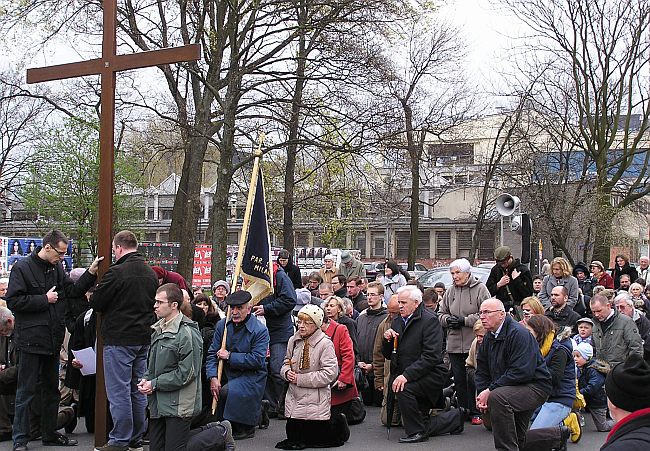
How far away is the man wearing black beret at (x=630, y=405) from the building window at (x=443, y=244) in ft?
198

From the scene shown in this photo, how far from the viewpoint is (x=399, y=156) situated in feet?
72.5

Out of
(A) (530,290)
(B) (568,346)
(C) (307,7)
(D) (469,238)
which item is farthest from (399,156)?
(D) (469,238)

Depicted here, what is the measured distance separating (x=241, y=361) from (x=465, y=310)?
3.10 metres

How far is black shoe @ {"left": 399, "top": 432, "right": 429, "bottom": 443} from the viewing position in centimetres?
934

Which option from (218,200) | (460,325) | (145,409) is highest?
(218,200)

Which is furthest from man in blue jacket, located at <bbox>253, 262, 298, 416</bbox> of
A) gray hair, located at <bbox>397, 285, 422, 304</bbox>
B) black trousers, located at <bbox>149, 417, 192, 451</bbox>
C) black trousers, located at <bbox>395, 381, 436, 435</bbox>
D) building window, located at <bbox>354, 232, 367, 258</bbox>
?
building window, located at <bbox>354, 232, 367, 258</bbox>

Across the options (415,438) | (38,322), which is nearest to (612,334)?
(415,438)

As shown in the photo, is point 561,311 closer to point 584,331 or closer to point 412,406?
point 584,331

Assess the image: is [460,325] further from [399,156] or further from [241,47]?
[241,47]

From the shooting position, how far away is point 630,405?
361 cm

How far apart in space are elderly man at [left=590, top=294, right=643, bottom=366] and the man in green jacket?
19.6 ft

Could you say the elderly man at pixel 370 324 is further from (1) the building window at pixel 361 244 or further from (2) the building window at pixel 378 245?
(2) the building window at pixel 378 245

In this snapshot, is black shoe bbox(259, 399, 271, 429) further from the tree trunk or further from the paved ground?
the tree trunk

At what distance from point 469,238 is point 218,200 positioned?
143 feet
